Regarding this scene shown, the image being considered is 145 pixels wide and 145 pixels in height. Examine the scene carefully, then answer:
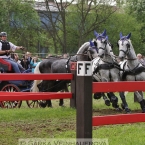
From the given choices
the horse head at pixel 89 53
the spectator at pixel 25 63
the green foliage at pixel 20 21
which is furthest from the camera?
the green foliage at pixel 20 21

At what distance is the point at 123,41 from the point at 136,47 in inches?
1565

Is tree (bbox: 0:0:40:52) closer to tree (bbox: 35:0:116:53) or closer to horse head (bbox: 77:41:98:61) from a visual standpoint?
tree (bbox: 35:0:116:53)

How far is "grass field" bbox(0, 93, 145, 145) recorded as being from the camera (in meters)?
6.86

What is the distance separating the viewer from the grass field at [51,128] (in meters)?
6.86

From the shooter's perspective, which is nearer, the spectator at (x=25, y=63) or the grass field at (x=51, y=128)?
the grass field at (x=51, y=128)

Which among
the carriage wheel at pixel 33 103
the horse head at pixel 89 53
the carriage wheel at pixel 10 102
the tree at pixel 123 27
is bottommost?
the carriage wheel at pixel 33 103

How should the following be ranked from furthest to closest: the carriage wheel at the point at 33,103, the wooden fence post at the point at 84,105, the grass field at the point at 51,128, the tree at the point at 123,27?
the tree at the point at 123,27 → the carriage wheel at the point at 33,103 → the grass field at the point at 51,128 → the wooden fence post at the point at 84,105

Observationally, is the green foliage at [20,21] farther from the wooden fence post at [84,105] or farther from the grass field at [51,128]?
the wooden fence post at [84,105]

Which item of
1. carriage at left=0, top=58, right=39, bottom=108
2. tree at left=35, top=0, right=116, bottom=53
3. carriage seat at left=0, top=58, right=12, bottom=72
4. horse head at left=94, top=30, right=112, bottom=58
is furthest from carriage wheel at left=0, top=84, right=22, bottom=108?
tree at left=35, top=0, right=116, bottom=53

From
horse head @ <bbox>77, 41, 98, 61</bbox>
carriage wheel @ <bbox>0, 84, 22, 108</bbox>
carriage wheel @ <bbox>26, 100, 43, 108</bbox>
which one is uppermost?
horse head @ <bbox>77, 41, 98, 61</bbox>

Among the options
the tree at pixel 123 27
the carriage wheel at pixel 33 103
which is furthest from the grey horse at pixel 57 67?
the tree at pixel 123 27

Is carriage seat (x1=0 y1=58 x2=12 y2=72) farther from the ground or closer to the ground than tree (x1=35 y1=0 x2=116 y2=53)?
closer to the ground

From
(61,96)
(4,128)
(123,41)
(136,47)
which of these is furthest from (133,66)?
(136,47)

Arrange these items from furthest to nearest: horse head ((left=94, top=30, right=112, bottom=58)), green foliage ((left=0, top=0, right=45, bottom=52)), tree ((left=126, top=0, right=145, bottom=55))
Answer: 1. tree ((left=126, top=0, right=145, bottom=55))
2. green foliage ((left=0, top=0, right=45, bottom=52))
3. horse head ((left=94, top=30, right=112, bottom=58))
